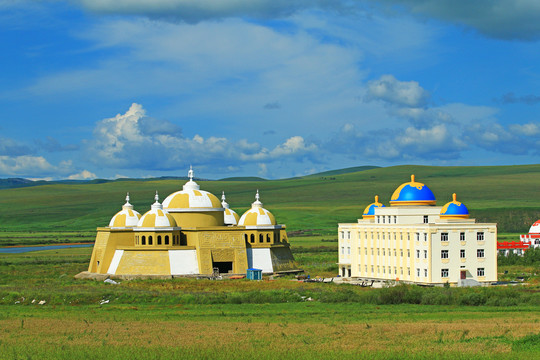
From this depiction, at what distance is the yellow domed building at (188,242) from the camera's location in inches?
3024

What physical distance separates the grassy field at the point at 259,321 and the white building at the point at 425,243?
5052 mm

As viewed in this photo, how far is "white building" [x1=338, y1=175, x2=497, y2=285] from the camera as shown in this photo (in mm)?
66312

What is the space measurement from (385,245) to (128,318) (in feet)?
93.9

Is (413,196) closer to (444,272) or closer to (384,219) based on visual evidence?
(384,219)

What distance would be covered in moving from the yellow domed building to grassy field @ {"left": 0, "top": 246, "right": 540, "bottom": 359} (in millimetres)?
4447

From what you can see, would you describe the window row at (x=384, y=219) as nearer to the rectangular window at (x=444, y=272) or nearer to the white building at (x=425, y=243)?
the white building at (x=425, y=243)

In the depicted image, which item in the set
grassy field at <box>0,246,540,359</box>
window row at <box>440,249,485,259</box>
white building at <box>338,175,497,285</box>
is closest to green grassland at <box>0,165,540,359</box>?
grassy field at <box>0,246,540,359</box>

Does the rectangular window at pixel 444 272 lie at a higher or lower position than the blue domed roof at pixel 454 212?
lower

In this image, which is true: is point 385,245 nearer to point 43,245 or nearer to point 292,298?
point 292,298

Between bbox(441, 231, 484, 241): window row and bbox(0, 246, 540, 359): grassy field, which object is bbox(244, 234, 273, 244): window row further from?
bbox(441, 231, 484, 241): window row

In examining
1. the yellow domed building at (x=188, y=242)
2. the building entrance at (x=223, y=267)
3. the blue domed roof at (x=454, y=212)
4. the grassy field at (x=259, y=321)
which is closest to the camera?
the grassy field at (x=259, y=321)

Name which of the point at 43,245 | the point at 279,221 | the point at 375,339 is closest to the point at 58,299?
the point at 375,339

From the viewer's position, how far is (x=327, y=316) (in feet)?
163

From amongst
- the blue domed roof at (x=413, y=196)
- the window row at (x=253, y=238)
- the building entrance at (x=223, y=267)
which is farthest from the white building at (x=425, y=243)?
the building entrance at (x=223, y=267)
